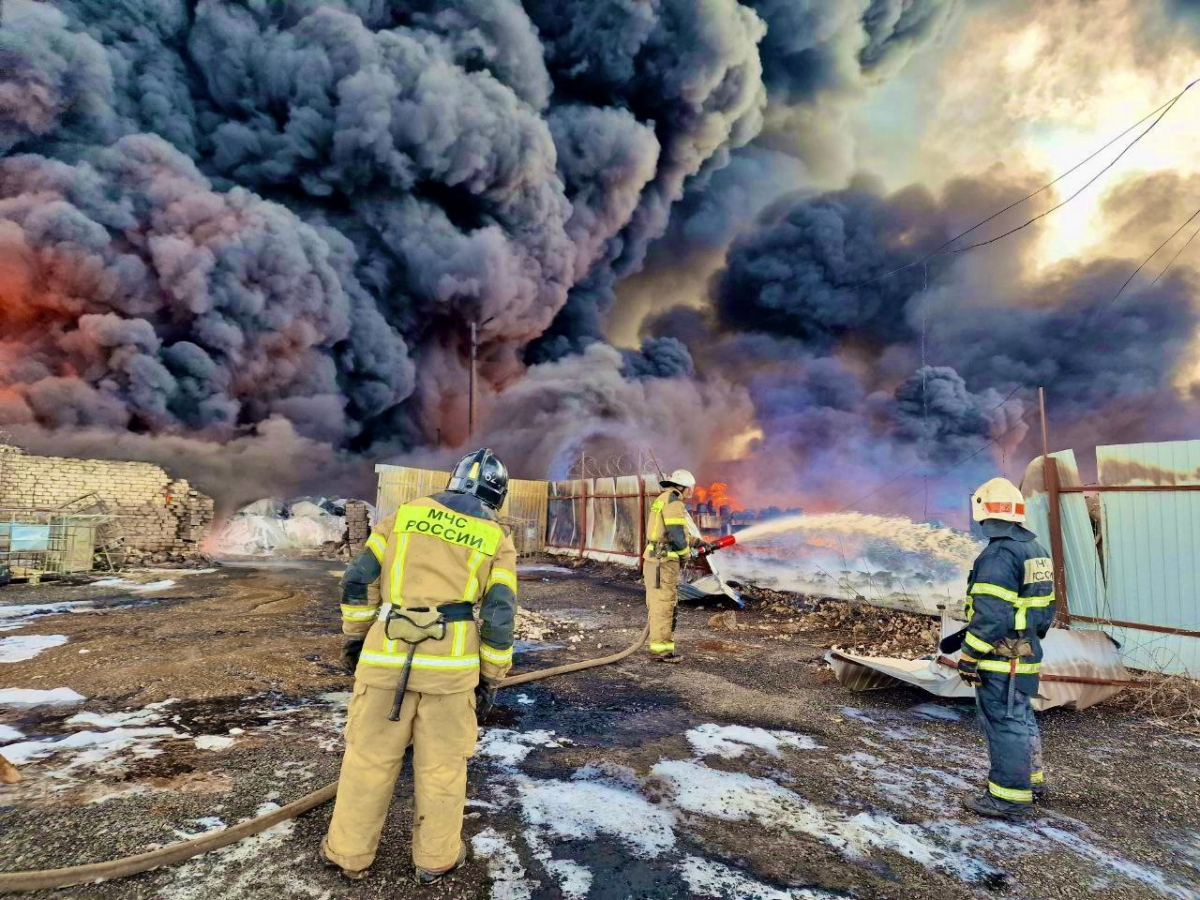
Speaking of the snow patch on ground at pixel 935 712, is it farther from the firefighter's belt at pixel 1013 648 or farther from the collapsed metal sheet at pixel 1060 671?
the firefighter's belt at pixel 1013 648

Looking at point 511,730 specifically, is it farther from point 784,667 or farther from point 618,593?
point 618,593

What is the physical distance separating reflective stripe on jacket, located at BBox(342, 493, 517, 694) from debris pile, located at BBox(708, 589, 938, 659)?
517 cm

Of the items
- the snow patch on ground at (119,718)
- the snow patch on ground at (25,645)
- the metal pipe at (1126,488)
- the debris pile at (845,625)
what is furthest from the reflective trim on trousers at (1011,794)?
the snow patch on ground at (25,645)

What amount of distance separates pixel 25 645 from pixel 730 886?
7366 millimetres

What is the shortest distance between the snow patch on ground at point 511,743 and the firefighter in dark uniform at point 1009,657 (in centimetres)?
242

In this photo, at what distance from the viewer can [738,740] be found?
4008mm

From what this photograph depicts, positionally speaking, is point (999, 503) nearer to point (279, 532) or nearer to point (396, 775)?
point (396, 775)

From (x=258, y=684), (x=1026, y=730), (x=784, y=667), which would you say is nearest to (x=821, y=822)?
(x=1026, y=730)

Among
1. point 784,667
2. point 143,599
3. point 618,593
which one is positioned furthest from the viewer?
point 618,593

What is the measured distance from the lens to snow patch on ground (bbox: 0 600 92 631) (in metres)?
7.25

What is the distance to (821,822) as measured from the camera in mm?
2900

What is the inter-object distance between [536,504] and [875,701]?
47.9 feet

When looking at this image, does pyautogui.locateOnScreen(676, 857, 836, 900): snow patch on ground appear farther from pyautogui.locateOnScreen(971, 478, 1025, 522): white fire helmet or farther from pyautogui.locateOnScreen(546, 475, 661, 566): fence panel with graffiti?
pyautogui.locateOnScreen(546, 475, 661, 566): fence panel with graffiti

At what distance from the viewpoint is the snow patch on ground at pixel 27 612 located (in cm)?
725
